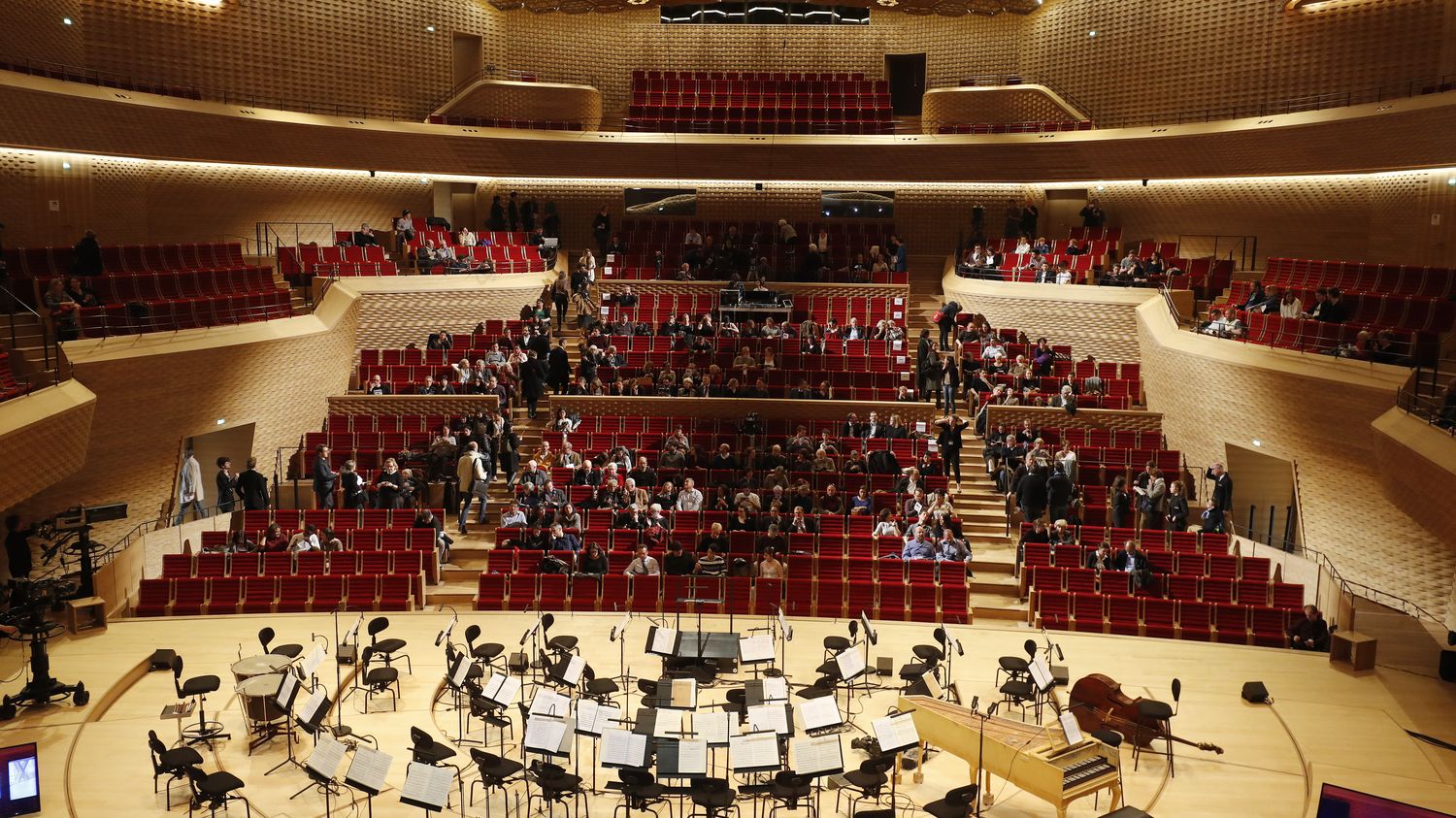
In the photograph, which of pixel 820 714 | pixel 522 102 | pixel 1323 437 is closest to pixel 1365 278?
pixel 1323 437

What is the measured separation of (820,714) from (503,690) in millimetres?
2484

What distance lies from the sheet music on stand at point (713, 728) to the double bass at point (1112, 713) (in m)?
3.35

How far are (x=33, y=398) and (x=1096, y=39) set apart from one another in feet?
66.1

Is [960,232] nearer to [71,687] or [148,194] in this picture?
[148,194]

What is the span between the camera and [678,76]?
84.8 ft

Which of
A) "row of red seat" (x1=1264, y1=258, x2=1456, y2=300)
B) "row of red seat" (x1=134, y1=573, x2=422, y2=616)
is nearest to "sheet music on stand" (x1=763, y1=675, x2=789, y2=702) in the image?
"row of red seat" (x1=134, y1=573, x2=422, y2=616)

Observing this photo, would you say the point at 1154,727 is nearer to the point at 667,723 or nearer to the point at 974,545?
the point at 667,723

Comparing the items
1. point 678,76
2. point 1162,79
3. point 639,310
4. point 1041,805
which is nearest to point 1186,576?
point 1041,805

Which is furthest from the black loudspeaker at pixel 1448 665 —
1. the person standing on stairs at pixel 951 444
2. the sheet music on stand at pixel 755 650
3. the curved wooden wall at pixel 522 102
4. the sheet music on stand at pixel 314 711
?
the curved wooden wall at pixel 522 102

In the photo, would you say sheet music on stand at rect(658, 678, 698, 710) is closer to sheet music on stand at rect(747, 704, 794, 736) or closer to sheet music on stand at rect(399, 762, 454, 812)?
sheet music on stand at rect(747, 704, 794, 736)

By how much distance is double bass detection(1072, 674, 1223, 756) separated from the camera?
967cm

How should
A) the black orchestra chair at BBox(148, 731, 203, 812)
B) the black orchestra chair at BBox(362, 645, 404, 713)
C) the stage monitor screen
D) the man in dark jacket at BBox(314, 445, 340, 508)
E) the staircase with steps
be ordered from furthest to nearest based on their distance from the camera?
1. the man in dark jacket at BBox(314, 445, 340, 508)
2. the staircase with steps
3. the black orchestra chair at BBox(362, 645, 404, 713)
4. the black orchestra chair at BBox(148, 731, 203, 812)
5. the stage monitor screen

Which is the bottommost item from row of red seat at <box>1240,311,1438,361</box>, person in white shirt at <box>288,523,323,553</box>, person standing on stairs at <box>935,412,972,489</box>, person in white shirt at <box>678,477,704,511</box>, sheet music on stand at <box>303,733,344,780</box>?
sheet music on stand at <box>303,733,344,780</box>

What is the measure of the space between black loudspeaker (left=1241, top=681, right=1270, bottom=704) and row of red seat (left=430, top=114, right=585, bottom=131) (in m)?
18.0
